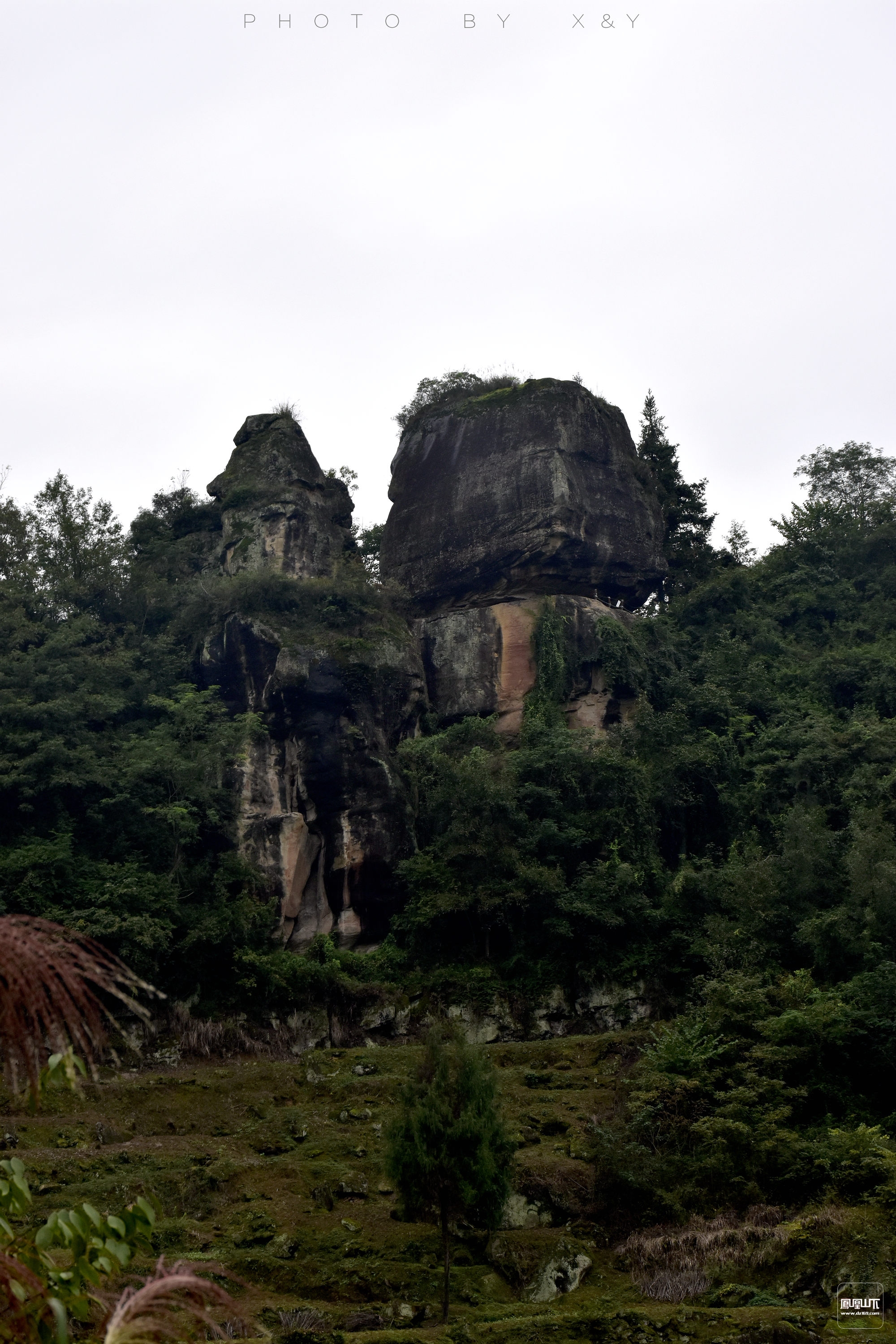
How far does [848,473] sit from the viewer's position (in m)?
42.2

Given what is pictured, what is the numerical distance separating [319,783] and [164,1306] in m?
29.0

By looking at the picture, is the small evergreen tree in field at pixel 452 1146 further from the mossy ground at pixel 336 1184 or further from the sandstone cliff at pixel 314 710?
the sandstone cliff at pixel 314 710

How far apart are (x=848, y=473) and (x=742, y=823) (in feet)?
56.8

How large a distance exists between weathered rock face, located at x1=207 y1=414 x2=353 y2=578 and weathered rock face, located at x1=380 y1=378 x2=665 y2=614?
2395mm

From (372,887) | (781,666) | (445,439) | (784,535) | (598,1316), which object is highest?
(445,439)

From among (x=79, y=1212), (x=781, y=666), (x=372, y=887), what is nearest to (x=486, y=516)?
(x=781, y=666)

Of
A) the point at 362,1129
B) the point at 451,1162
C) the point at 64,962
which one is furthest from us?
the point at 362,1129

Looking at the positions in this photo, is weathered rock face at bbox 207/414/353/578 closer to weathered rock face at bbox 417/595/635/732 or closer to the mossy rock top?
the mossy rock top

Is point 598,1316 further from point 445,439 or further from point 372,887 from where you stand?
point 445,439

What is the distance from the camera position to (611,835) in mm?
29828

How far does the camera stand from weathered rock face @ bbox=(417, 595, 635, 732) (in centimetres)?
3562

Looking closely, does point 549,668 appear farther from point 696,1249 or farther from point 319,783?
point 696,1249

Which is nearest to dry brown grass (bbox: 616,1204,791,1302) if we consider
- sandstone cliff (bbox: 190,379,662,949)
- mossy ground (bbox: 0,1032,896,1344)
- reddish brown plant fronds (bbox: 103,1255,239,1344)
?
mossy ground (bbox: 0,1032,896,1344)

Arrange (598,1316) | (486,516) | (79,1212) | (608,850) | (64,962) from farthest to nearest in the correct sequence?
(486,516), (608,850), (598,1316), (79,1212), (64,962)
